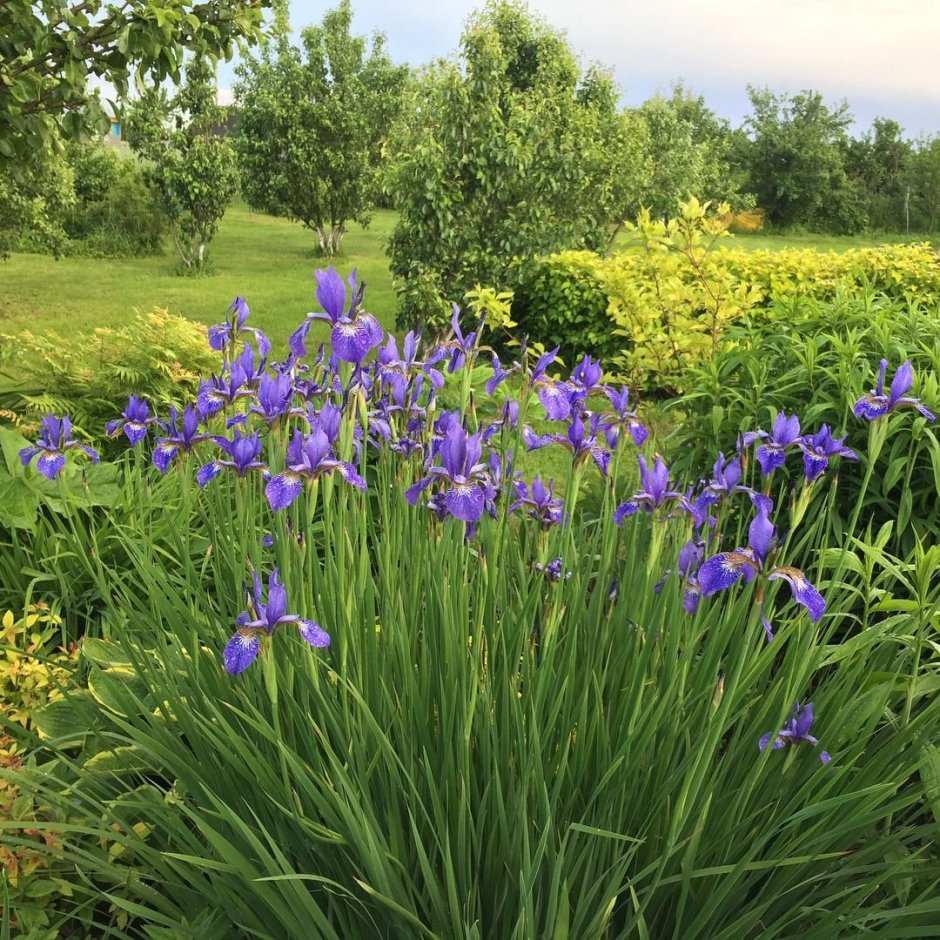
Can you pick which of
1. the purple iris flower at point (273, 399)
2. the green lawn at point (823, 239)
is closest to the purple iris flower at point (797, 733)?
the purple iris flower at point (273, 399)

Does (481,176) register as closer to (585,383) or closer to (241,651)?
(585,383)

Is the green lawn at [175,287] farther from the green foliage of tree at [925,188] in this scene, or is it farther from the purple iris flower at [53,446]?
→ the green foliage of tree at [925,188]

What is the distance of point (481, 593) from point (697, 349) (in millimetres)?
4351

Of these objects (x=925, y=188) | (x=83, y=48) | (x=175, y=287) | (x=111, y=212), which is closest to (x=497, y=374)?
(x=83, y=48)

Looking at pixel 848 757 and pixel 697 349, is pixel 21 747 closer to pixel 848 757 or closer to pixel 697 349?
pixel 848 757

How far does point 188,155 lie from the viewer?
587 inches

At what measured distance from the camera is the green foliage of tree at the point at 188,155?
14779 mm

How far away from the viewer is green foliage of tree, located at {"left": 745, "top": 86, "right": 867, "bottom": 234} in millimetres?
41250

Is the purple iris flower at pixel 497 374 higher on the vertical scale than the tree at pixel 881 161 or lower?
lower

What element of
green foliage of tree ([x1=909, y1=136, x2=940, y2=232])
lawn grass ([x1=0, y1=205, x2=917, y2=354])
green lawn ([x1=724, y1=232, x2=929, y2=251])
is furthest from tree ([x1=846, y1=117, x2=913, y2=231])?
lawn grass ([x1=0, y1=205, x2=917, y2=354])

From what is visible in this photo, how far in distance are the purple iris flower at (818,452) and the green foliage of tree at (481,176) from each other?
786cm

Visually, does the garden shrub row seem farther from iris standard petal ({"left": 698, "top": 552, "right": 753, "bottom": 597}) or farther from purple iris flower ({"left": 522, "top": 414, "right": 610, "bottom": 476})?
iris standard petal ({"left": 698, "top": 552, "right": 753, "bottom": 597})

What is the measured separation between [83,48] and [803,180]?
4392 cm

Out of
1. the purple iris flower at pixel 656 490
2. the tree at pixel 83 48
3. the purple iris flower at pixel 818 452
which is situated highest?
the tree at pixel 83 48
